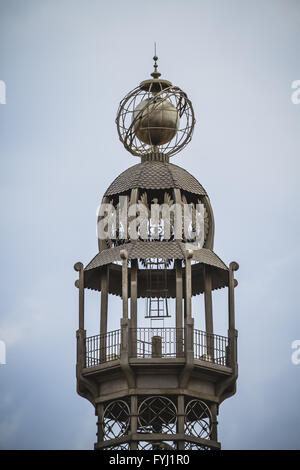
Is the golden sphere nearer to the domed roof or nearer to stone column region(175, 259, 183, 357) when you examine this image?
the domed roof

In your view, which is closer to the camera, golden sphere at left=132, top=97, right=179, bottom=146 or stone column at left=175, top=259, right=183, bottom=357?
stone column at left=175, top=259, right=183, bottom=357

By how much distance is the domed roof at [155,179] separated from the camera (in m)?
111

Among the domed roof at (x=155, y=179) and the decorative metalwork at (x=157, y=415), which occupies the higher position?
the domed roof at (x=155, y=179)

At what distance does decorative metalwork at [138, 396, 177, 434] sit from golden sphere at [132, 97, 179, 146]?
13.5 metres

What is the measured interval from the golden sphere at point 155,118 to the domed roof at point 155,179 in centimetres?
146

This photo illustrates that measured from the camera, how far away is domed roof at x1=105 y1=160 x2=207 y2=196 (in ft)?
364

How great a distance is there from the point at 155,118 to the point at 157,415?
580 inches

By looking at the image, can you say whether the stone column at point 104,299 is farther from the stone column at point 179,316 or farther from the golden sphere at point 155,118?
the golden sphere at point 155,118

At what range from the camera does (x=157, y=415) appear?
107 m

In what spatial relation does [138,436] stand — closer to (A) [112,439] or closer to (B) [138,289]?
(A) [112,439]
